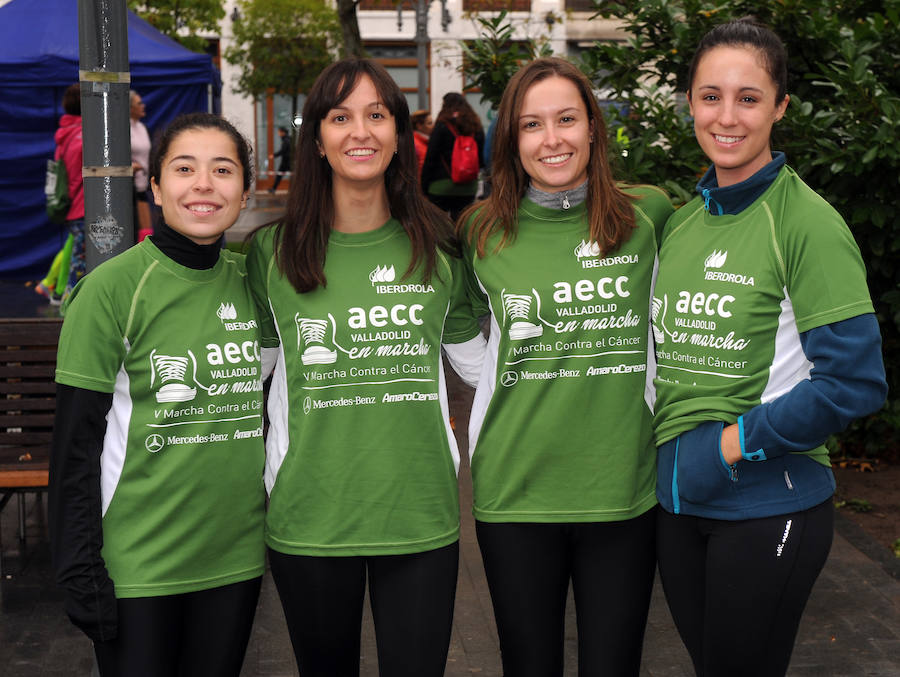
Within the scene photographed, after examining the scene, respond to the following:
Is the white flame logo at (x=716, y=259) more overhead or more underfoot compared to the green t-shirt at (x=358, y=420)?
more overhead

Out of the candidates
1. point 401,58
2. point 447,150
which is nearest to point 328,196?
point 447,150

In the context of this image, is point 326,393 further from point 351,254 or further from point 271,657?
point 271,657

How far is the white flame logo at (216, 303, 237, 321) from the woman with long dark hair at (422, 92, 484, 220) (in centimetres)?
902

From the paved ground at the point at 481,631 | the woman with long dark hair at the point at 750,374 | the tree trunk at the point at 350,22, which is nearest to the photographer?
the woman with long dark hair at the point at 750,374

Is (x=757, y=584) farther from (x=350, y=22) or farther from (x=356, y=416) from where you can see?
(x=350, y=22)

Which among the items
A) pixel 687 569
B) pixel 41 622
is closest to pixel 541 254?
pixel 687 569

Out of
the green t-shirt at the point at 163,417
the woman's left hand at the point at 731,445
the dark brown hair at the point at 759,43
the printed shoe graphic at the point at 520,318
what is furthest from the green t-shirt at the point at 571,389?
the green t-shirt at the point at 163,417

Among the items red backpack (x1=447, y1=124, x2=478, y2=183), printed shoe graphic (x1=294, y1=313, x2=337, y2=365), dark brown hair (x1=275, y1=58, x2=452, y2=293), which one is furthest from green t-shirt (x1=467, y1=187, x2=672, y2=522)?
red backpack (x1=447, y1=124, x2=478, y2=183)

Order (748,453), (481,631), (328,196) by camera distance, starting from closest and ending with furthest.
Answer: (748,453) → (328,196) → (481,631)

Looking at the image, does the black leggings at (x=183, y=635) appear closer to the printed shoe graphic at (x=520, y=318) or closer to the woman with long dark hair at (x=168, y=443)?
the woman with long dark hair at (x=168, y=443)

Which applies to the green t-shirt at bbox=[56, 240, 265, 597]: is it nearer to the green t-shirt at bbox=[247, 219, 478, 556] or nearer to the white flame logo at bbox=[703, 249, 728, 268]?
the green t-shirt at bbox=[247, 219, 478, 556]

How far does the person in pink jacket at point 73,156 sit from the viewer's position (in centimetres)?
1112

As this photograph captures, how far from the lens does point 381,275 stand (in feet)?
10.3

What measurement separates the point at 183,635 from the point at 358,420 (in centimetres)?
71
